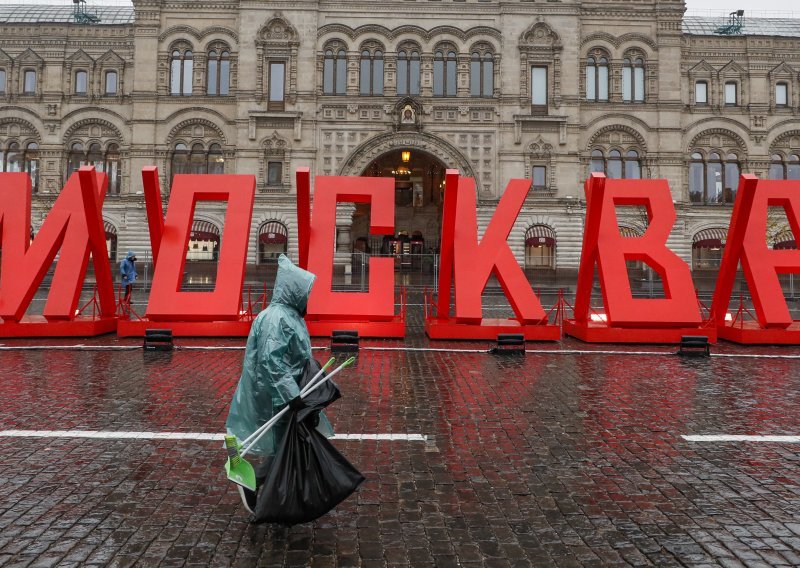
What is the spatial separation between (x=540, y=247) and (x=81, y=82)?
3131 cm

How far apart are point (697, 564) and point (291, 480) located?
2.91 m

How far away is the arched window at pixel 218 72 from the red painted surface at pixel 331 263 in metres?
26.4

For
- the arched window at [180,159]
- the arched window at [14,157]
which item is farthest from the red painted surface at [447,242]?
the arched window at [14,157]

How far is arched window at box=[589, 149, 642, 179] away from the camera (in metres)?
37.4

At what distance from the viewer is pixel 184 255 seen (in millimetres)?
14031

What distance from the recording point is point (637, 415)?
7.76 meters

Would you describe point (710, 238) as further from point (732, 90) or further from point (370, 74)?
point (370, 74)

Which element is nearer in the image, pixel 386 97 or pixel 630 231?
pixel 386 97

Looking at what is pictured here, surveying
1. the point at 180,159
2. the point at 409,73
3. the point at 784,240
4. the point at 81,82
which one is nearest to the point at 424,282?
the point at 409,73

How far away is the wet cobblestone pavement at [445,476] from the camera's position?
430 centimetres

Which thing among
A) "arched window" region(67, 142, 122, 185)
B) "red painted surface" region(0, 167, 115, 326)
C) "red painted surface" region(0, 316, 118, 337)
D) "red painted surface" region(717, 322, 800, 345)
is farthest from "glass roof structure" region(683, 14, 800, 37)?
"red painted surface" region(0, 316, 118, 337)

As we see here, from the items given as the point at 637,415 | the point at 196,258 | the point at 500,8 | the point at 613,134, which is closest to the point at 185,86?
the point at 196,258

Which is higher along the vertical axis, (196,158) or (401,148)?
(401,148)

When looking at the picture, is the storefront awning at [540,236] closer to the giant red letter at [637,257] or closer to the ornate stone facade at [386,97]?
the ornate stone facade at [386,97]
